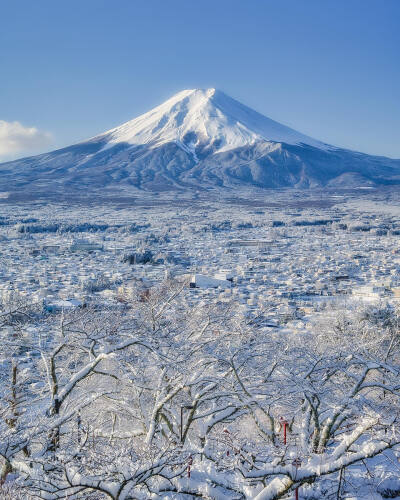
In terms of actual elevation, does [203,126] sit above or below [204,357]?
above

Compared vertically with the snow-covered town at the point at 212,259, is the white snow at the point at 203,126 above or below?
above

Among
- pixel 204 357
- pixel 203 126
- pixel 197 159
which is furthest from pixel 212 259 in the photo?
pixel 203 126

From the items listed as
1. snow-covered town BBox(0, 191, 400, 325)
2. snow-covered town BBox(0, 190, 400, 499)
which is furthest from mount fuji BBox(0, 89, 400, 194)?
snow-covered town BBox(0, 190, 400, 499)

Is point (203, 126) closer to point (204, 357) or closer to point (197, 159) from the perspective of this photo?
point (197, 159)

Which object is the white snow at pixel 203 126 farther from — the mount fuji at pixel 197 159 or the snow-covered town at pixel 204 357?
the snow-covered town at pixel 204 357

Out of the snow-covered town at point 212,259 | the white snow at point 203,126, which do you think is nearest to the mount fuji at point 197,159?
the white snow at point 203,126

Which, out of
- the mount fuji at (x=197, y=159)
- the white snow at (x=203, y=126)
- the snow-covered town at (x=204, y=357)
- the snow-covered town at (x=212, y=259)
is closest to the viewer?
the snow-covered town at (x=204, y=357)
